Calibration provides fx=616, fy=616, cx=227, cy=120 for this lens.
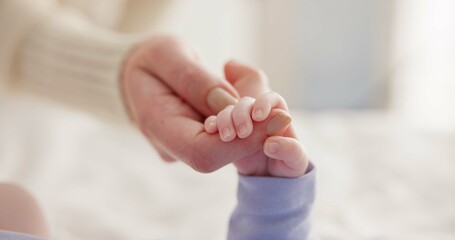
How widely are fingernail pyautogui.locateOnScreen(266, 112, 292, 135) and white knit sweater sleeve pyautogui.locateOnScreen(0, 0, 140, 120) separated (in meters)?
0.33

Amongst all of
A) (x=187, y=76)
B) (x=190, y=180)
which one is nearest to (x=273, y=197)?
(x=187, y=76)

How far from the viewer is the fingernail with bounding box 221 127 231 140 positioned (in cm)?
36

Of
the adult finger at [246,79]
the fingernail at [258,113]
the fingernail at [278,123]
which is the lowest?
the fingernail at [278,123]

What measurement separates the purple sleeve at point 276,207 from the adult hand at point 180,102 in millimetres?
55

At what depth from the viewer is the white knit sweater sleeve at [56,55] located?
0.69 metres

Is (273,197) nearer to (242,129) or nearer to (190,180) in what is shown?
(242,129)

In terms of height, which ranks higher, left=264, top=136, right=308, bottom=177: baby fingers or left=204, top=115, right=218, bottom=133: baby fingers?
left=204, top=115, right=218, bottom=133: baby fingers

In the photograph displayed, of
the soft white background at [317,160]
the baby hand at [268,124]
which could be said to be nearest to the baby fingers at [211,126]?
the baby hand at [268,124]

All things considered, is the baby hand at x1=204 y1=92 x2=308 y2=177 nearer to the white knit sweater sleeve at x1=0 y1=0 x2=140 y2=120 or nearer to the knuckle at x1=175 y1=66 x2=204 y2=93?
the knuckle at x1=175 y1=66 x2=204 y2=93

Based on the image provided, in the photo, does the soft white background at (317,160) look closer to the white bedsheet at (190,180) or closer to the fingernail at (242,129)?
the white bedsheet at (190,180)

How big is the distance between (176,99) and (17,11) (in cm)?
37

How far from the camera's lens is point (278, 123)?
36 centimetres

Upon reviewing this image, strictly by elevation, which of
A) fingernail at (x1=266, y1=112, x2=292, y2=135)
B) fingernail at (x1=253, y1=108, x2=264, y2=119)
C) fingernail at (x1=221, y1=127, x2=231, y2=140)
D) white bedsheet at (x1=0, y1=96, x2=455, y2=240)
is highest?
fingernail at (x1=253, y1=108, x2=264, y2=119)

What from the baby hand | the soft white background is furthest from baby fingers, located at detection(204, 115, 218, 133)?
the soft white background
